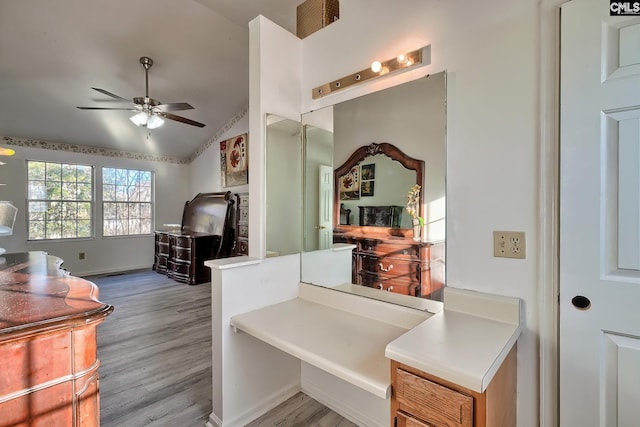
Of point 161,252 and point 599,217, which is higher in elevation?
point 599,217

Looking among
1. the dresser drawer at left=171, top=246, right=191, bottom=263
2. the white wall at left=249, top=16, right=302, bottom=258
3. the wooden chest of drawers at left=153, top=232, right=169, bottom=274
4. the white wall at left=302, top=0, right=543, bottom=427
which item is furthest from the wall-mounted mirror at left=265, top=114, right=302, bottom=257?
the wooden chest of drawers at left=153, top=232, right=169, bottom=274

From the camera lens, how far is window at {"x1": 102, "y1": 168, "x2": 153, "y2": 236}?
19.3 feet

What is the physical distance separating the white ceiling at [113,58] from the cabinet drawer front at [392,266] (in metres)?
2.45

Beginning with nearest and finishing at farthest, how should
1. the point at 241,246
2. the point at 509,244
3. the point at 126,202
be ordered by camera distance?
the point at 509,244 → the point at 241,246 → the point at 126,202

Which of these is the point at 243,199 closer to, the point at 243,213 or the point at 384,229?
the point at 243,213

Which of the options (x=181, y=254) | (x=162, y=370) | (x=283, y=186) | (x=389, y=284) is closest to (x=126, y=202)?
(x=181, y=254)

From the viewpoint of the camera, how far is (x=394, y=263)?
5.53ft

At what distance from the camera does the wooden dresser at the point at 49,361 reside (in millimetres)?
926

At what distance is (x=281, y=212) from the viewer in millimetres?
2102

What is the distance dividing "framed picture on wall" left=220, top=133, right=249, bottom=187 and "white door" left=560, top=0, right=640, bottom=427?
188 inches

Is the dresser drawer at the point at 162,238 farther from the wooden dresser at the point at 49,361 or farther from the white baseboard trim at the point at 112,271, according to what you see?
the wooden dresser at the point at 49,361

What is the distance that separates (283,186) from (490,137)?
129 cm

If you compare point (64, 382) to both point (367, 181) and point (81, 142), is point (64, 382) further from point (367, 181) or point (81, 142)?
point (81, 142)

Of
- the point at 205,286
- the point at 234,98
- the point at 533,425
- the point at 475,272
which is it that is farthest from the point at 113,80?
the point at 533,425
